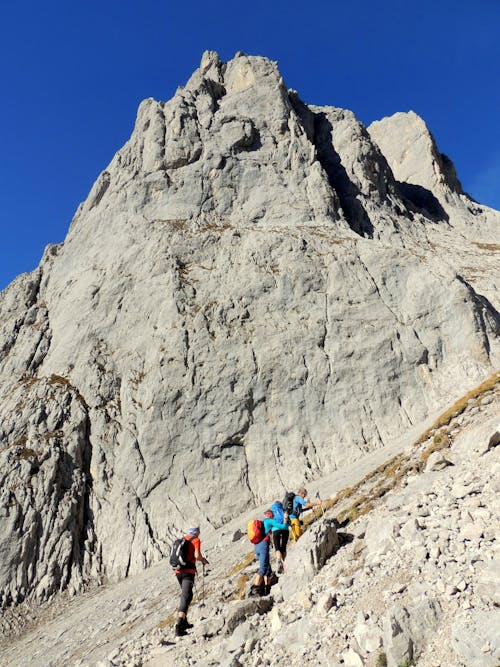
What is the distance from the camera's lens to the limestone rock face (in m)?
31.8

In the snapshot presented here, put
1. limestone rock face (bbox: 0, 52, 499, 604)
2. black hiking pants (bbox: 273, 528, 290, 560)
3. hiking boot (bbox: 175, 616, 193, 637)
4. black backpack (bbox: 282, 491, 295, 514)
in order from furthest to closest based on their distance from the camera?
1. limestone rock face (bbox: 0, 52, 499, 604)
2. black backpack (bbox: 282, 491, 295, 514)
3. black hiking pants (bbox: 273, 528, 290, 560)
4. hiking boot (bbox: 175, 616, 193, 637)

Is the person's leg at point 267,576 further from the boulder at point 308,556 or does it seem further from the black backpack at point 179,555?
the black backpack at point 179,555

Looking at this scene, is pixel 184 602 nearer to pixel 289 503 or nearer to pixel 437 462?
pixel 289 503

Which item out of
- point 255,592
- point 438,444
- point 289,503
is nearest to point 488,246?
point 438,444

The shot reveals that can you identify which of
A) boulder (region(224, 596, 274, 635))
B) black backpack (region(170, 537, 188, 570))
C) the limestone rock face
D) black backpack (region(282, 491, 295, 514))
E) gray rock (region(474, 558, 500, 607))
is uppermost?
the limestone rock face

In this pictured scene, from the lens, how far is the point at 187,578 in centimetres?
1152

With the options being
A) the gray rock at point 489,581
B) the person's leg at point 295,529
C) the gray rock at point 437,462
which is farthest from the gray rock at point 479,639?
the gray rock at point 437,462

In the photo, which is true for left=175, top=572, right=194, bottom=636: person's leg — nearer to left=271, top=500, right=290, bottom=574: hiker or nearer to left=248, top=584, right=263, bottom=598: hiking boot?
left=248, top=584, right=263, bottom=598: hiking boot

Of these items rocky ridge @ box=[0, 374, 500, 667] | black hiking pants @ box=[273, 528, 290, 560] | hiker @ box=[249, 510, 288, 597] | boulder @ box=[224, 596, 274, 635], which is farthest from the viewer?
black hiking pants @ box=[273, 528, 290, 560]

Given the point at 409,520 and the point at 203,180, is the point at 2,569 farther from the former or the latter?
the point at 203,180

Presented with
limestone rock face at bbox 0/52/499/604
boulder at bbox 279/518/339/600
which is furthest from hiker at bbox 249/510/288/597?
limestone rock face at bbox 0/52/499/604

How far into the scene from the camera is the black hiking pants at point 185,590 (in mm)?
11172

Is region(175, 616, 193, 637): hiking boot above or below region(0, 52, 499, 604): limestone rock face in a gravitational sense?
below

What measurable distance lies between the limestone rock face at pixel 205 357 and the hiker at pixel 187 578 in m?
19.7
